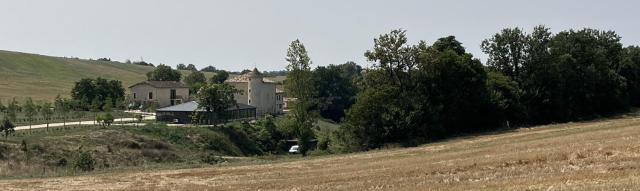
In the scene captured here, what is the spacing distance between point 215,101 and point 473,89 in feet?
149

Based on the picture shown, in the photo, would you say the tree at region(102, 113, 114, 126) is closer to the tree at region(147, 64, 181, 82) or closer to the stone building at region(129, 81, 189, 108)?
the stone building at region(129, 81, 189, 108)

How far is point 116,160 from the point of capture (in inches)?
2734

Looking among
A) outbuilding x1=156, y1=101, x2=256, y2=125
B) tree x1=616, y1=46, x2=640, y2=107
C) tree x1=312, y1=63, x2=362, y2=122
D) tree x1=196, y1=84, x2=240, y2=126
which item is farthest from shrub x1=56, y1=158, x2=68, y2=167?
tree x1=312, y1=63, x2=362, y2=122

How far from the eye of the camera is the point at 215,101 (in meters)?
98.1

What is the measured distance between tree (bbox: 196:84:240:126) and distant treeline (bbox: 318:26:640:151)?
33.0 metres

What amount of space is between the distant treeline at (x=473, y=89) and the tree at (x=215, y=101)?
33034mm

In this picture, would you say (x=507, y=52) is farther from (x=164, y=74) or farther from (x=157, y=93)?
(x=164, y=74)

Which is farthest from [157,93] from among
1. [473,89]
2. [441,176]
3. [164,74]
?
Result: [441,176]

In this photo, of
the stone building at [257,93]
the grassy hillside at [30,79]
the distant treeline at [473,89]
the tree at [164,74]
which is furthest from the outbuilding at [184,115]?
the tree at [164,74]

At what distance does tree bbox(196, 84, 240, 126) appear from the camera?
97.9 metres

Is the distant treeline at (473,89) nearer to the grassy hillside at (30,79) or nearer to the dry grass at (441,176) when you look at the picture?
the dry grass at (441,176)

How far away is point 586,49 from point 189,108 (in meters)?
58.4

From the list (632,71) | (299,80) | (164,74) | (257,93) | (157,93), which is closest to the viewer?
(299,80)

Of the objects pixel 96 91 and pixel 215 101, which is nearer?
pixel 215 101
